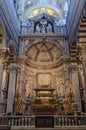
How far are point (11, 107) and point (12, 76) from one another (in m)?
2.96

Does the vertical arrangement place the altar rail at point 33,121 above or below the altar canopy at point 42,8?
below

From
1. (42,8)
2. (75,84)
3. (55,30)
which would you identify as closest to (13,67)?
(75,84)

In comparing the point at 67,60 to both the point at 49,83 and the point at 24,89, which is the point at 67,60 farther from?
the point at 24,89

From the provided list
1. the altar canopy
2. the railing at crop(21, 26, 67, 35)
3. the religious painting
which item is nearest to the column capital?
the religious painting

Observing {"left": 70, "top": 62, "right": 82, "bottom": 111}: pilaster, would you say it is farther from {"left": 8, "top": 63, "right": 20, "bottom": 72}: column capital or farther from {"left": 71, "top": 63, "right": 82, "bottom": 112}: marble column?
{"left": 8, "top": 63, "right": 20, "bottom": 72}: column capital

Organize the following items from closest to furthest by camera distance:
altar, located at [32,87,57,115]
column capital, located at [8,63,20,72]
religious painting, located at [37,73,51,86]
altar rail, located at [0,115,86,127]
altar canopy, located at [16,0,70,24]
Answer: altar rail, located at [0,115,86,127] → altar, located at [32,87,57,115] → column capital, located at [8,63,20,72] → religious painting, located at [37,73,51,86] → altar canopy, located at [16,0,70,24]

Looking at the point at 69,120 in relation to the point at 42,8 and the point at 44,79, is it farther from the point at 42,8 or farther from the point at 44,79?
the point at 42,8

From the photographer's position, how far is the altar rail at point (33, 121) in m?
9.45

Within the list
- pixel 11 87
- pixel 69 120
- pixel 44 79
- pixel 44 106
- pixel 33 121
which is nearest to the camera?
pixel 33 121

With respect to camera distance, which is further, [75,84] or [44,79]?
[44,79]

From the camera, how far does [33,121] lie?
9430 mm

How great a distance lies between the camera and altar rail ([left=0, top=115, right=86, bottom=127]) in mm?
9445

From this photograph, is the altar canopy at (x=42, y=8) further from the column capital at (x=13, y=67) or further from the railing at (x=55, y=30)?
the column capital at (x=13, y=67)

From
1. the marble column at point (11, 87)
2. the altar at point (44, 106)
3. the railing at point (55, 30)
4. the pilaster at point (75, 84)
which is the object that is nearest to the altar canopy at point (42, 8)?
the railing at point (55, 30)
